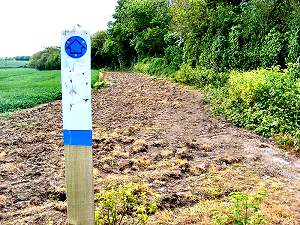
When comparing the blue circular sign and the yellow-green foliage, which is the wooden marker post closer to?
the blue circular sign

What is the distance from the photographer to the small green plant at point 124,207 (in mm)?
3594

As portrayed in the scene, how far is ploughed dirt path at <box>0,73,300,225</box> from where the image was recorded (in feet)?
16.6

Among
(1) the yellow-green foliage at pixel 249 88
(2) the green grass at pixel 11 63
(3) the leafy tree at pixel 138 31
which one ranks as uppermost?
(3) the leafy tree at pixel 138 31

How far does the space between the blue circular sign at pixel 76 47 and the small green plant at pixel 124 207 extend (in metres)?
1.41

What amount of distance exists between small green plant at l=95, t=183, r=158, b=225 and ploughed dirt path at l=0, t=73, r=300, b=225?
22cm

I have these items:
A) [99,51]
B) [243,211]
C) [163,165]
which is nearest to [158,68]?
[163,165]

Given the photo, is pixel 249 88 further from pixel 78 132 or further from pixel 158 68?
pixel 158 68

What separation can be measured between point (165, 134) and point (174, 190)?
398 cm

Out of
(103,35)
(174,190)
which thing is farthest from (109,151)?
(103,35)

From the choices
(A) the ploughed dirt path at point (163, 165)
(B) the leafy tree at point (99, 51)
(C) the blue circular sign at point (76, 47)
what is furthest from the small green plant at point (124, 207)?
(B) the leafy tree at point (99, 51)

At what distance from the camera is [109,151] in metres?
8.27

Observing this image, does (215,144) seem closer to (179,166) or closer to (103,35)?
(179,166)

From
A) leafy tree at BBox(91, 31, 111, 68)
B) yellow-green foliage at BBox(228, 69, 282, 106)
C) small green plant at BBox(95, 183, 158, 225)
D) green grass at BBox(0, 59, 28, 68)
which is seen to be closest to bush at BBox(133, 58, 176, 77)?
yellow-green foliage at BBox(228, 69, 282, 106)

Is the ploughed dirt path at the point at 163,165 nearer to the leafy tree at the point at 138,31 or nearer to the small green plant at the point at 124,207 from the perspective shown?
the small green plant at the point at 124,207
